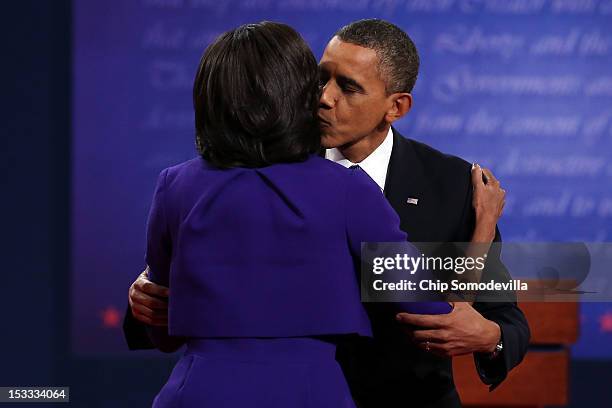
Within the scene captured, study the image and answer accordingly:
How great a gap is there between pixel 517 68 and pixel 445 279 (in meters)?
2.50

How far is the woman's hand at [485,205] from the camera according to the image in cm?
188

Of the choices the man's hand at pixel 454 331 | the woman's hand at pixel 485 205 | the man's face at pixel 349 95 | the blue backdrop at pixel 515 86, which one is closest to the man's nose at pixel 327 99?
the man's face at pixel 349 95

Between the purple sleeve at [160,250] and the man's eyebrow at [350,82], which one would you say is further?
the man's eyebrow at [350,82]

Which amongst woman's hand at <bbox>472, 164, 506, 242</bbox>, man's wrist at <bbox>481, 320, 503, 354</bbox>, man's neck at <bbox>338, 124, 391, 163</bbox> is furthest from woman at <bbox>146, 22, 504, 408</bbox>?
man's neck at <bbox>338, 124, 391, 163</bbox>

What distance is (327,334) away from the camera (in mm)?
1408

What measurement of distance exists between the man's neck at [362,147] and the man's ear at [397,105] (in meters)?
0.05

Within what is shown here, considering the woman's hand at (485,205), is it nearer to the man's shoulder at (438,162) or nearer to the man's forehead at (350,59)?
the man's shoulder at (438,162)

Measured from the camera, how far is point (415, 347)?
1878 millimetres

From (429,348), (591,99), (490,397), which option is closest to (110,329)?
(490,397)

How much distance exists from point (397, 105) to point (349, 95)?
13 centimetres

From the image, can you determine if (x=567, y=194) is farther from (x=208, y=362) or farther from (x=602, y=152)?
(x=208, y=362)

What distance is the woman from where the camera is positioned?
4.52ft

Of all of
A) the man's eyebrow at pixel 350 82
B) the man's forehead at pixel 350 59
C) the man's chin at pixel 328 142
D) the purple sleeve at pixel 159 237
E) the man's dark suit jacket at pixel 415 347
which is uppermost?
the man's forehead at pixel 350 59

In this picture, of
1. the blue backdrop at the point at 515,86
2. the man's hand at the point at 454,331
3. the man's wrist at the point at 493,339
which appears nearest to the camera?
the man's hand at the point at 454,331
